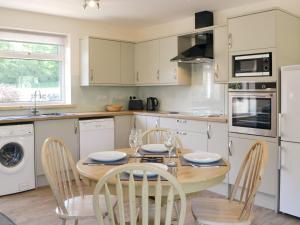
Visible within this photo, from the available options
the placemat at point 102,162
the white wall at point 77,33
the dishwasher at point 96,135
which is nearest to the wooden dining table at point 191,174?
the placemat at point 102,162

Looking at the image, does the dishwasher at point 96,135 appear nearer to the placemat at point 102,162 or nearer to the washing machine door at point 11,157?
the washing machine door at point 11,157

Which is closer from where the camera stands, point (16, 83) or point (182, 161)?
point (182, 161)

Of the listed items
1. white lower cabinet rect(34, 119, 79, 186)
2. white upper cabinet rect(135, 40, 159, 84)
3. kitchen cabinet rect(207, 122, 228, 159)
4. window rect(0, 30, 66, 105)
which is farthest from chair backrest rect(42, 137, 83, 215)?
white upper cabinet rect(135, 40, 159, 84)

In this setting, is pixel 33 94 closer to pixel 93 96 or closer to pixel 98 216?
pixel 93 96

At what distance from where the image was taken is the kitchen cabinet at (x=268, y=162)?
10.6 feet

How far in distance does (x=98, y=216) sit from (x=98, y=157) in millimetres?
585

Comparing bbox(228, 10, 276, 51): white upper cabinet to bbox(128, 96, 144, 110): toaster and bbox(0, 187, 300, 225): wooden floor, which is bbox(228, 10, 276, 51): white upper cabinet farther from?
bbox(128, 96, 144, 110): toaster

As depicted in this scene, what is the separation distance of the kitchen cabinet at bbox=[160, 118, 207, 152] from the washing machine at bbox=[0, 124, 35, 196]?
1.89 meters

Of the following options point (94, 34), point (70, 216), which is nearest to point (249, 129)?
point (70, 216)

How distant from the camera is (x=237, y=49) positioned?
354cm

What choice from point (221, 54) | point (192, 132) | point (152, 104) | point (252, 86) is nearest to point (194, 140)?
point (192, 132)

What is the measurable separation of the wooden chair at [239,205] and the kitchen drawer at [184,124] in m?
1.65

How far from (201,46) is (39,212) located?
2.95 meters

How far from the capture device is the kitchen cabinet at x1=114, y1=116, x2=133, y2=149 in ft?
15.8
